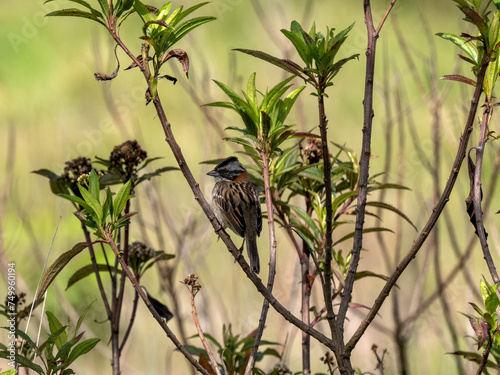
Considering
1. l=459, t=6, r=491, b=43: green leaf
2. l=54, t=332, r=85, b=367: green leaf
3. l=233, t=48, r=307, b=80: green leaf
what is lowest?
l=54, t=332, r=85, b=367: green leaf

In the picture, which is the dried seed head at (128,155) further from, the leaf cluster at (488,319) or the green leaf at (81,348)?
the leaf cluster at (488,319)

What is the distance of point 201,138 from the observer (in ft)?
16.2

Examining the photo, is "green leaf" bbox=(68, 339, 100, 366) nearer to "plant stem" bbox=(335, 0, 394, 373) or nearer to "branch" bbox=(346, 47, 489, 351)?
"plant stem" bbox=(335, 0, 394, 373)

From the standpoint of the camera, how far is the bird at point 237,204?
10.5 feet

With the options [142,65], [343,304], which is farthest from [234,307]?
[142,65]

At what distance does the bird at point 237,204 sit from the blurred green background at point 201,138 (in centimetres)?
71

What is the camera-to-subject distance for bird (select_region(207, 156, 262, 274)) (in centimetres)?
319

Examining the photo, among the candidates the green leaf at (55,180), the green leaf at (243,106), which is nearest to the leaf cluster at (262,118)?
the green leaf at (243,106)

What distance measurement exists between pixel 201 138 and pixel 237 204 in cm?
173

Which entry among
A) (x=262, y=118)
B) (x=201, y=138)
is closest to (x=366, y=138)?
(x=262, y=118)

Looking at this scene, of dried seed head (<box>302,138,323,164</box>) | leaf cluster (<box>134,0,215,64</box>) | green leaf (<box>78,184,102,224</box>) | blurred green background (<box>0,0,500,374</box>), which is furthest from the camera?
blurred green background (<box>0,0,500,374</box>)

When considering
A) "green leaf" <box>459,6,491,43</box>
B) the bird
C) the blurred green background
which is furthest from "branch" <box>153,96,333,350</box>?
the blurred green background

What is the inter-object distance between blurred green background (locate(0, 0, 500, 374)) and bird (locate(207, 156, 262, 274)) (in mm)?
714

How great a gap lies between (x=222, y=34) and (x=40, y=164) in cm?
338
